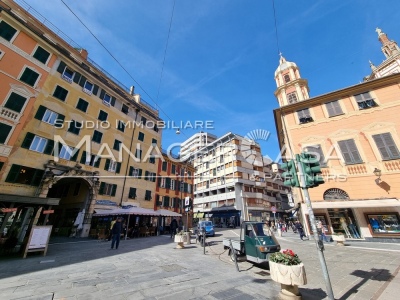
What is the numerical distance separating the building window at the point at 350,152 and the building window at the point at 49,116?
25.2 meters

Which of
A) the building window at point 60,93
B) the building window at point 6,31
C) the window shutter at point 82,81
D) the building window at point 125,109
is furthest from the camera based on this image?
the building window at point 125,109

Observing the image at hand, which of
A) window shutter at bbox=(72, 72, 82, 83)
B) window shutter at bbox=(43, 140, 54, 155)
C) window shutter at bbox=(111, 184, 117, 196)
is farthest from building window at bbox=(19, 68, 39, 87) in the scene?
window shutter at bbox=(111, 184, 117, 196)

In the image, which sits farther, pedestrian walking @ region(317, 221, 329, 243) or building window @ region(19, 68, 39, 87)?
building window @ region(19, 68, 39, 87)

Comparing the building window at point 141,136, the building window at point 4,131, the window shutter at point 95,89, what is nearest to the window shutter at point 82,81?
the window shutter at point 95,89

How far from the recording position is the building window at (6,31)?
1518cm

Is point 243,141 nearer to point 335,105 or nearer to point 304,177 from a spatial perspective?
point 335,105

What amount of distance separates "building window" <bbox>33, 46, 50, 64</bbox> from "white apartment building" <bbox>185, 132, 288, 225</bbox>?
3605 cm

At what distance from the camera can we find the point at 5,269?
21.0 ft

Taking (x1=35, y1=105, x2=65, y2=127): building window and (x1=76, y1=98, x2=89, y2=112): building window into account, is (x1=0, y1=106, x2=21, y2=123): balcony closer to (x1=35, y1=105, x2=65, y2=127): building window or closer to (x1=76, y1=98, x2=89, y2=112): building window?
(x1=35, y1=105, x2=65, y2=127): building window

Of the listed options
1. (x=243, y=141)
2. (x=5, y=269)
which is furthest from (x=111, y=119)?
(x=243, y=141)

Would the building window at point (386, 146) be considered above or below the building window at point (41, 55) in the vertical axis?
below

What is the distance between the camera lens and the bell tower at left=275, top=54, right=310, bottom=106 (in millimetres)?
23734

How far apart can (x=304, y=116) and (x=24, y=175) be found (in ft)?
81.3

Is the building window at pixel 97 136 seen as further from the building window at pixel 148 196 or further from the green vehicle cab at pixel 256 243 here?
the green vehicle cab at pixel 256 243
